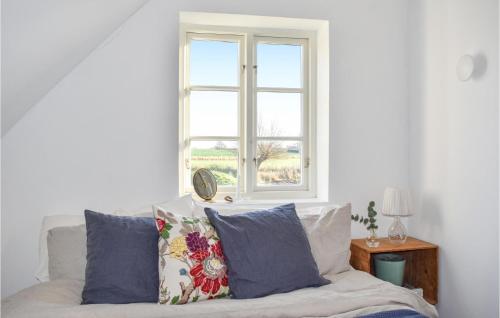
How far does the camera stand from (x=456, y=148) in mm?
2510

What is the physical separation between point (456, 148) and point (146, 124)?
72.0 inches

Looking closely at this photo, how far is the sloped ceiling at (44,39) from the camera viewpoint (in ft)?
4.87

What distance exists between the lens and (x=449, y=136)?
101 inches

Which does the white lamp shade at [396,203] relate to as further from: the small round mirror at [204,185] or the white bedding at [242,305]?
the small round mirror at [204,185]

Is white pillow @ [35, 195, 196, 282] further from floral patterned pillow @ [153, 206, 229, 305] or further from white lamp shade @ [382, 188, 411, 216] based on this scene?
white lamp shade @ [382, 188, 411, 216]

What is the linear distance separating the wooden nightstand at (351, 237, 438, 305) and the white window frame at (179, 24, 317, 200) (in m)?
0.59

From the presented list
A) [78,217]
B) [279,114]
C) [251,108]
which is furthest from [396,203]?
[78,217]

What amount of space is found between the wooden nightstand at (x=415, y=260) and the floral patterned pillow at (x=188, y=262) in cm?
102

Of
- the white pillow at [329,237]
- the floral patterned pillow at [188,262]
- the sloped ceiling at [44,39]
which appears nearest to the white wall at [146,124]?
the sloped ceiling at [44,39]

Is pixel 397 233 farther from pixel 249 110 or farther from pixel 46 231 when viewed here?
pixel 46 231

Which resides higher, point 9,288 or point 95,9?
point 95,9

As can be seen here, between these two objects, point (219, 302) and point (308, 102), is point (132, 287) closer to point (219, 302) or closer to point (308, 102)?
point (219, 302)

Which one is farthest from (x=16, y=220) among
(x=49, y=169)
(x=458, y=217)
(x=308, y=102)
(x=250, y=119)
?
(x=458, y=217)

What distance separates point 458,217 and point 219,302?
4.84 ft
